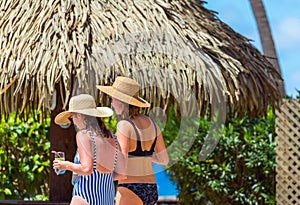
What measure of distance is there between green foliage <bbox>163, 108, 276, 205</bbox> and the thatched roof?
219 cm

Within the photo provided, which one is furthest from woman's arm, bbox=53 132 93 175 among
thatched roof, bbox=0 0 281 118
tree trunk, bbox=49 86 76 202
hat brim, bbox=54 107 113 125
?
tree trunk, bbox=49 86 76 202

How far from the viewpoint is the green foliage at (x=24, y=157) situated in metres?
8.57

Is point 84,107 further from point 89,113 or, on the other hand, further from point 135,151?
point 135,151

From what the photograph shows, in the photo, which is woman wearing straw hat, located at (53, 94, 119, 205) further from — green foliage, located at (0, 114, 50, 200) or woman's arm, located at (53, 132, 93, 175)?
green foliage, located at (0, 114, 50, 200)

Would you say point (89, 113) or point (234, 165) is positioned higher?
point (89, 113)

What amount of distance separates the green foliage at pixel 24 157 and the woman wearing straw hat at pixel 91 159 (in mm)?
4209

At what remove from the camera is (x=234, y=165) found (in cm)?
873

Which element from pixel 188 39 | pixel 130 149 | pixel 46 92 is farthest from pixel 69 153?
pixel 130 149

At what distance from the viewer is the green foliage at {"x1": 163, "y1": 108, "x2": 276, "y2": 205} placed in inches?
338

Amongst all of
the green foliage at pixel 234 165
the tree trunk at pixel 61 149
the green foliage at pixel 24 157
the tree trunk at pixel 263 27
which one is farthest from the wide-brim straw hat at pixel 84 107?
the tree trunk at pixel 263 27

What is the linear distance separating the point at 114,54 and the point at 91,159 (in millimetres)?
1619

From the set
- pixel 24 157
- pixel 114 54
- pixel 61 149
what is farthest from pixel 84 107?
pixel 24 157

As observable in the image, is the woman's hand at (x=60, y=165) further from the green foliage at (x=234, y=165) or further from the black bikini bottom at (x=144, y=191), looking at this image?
the green foliage at (x=234, y=165)

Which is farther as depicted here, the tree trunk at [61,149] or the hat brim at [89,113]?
the tree trunk at [61,149]
